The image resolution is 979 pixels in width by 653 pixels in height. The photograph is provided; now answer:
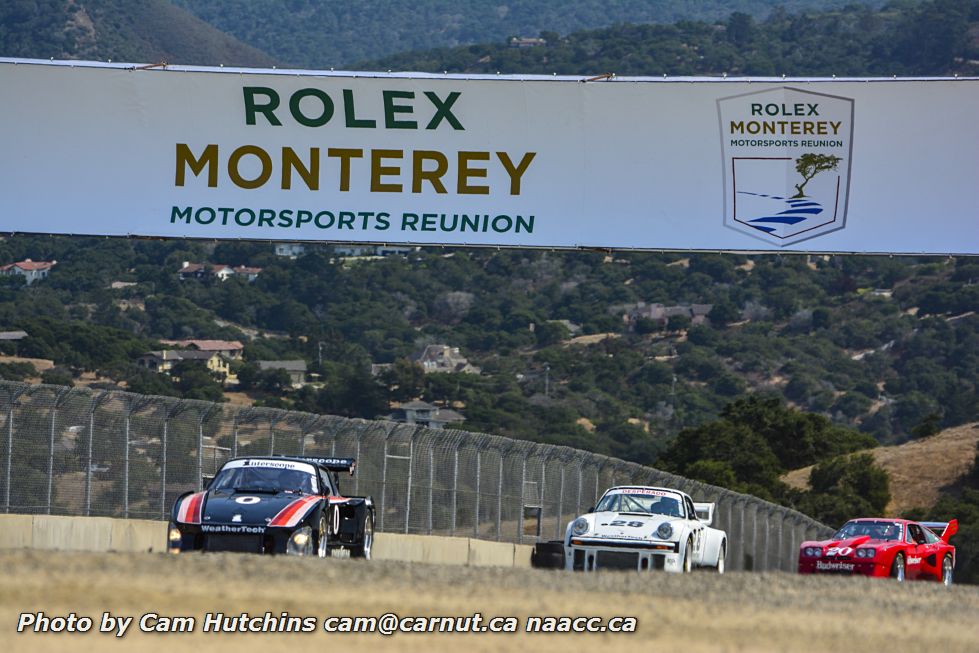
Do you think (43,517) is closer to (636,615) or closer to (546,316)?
(636,615)

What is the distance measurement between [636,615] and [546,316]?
11242 centimetres

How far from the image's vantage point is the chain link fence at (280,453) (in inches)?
806

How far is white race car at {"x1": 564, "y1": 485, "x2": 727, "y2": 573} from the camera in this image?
19.8 meters

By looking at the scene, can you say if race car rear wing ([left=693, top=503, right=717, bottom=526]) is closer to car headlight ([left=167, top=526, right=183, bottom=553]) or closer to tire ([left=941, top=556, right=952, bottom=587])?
tire ([left=941, top=556, right=952, bottom=587])

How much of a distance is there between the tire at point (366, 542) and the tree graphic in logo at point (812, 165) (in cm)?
788

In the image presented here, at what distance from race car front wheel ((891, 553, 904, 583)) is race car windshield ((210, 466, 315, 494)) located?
26.2ft

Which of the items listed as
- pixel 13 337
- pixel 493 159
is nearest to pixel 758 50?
pixel 13 337

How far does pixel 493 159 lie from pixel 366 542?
635cm

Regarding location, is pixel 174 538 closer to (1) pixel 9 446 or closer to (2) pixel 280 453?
(1) pixel 9 446

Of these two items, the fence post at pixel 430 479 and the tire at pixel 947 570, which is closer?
the tire at pixel 947 570

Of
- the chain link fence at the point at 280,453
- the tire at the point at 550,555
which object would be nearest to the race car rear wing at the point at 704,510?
the tire at the point at 550,555

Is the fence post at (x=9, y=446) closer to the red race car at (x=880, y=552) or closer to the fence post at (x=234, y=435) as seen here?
the fence post at (x=234, y=435)

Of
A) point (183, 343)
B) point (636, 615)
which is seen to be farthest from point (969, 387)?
point (636, 615)

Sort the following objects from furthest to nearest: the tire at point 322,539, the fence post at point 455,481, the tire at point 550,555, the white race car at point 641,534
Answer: the fence post at point 455,481 < the tire at point 550,555 < the white race car at point 641,534 < the tire at point 322,539
